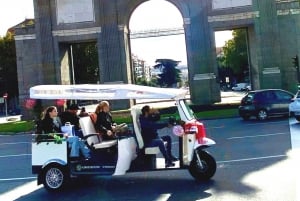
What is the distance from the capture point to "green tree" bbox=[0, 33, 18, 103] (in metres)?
79.7

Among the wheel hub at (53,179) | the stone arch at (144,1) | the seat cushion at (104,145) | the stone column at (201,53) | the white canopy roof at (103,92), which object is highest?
the stone arch at (144,1)

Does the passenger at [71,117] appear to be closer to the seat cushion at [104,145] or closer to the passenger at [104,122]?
the passenger at [104,122]

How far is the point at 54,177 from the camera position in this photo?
35.4 feet

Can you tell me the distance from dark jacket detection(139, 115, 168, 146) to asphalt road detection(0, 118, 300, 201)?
0.95 m

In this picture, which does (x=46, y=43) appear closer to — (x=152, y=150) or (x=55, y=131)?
(x=55, y=131)

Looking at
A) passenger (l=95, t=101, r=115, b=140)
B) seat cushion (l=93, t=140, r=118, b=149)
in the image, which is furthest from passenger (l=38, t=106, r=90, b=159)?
passenger (l=95, t=101, r=115, b=140)

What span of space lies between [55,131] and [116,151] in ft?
4.69

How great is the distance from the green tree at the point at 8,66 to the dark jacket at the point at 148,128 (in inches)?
2819

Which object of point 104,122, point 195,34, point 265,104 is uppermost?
point 195,34

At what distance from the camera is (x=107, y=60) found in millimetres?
41531

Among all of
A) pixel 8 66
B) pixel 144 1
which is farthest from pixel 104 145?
pixel 8 66

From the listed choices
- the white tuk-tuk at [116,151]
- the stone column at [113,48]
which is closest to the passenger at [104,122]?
the white tuk-tuk at [116,151]

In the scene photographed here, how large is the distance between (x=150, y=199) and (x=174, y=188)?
37.8 inches

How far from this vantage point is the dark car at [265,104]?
26.1 meters
